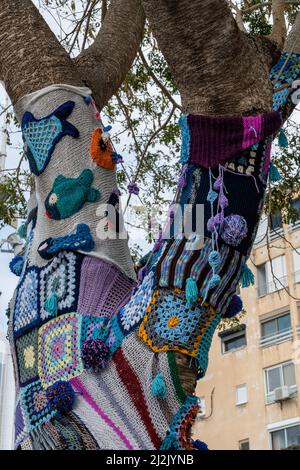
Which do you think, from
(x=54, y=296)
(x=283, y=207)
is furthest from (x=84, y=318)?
(x=283, y=207)

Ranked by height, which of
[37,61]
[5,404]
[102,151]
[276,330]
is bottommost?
[102,151]

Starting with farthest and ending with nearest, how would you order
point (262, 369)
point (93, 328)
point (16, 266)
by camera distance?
point (262, 369), point (16, 266), point (93, 328)

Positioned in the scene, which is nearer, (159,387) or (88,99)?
(159,387)

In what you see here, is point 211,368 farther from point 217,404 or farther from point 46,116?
point 46,116

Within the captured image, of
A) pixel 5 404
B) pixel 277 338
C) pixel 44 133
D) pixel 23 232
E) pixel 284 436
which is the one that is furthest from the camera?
pixel 277 338

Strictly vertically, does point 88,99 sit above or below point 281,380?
below

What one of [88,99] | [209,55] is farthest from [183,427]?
[88,99]

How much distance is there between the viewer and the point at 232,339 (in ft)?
62.8

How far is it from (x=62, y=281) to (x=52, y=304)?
10 centimetres

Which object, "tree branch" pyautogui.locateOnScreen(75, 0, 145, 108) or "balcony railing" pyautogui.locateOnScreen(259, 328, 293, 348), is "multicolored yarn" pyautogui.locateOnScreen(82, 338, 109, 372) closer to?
"tree branch" pyautogui.locateOnScreen(75, 0, 145, 108)

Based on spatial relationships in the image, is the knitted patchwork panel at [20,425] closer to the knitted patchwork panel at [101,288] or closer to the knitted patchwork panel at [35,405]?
the knitted patchwork panel at [35,405]

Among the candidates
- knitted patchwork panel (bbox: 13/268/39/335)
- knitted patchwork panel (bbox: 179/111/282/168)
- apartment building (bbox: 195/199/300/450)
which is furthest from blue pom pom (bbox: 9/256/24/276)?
apartment building (bbox: 195/199/300/450)

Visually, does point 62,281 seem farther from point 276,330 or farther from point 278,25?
point 276,330

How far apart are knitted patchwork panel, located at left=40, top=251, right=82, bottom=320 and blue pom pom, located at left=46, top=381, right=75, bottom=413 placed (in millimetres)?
287
